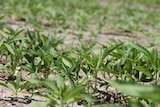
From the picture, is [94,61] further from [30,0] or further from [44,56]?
[30,0]

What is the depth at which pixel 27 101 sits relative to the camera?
183 centimetres

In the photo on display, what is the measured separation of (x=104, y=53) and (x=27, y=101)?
52cm

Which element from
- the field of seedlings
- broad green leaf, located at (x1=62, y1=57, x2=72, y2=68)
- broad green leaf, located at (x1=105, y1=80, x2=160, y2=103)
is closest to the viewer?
broad green leaf, located at (x1=105, y1=80, x2=160, y2=103)

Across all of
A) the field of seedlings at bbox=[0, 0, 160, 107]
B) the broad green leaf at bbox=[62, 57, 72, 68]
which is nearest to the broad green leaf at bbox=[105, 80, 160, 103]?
the field of seedlings at bbox=[0, 0, 160, 107]

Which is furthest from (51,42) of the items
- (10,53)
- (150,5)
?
(150,5)

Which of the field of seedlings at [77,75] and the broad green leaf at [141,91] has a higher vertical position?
the field of seedlings at [77,75]

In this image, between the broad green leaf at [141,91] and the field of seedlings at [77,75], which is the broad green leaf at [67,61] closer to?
the field of seedlings at [77,75]

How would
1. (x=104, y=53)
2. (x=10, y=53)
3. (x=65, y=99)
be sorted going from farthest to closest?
(x=10, y=53), (x=104, y=53), (x=65, y=99)

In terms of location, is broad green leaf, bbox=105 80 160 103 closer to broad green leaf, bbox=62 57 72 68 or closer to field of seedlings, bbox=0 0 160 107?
field of seedlings, bbox=0 0 160 107

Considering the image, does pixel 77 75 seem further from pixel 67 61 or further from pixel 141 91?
pixel 141 91

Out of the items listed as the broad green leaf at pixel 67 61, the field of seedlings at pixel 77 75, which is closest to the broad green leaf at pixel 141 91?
the field of seedlings at pixel 77 75

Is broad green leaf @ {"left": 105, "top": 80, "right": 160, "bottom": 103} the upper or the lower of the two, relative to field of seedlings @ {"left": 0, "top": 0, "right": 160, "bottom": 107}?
lower

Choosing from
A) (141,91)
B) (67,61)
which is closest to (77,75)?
(67,61)

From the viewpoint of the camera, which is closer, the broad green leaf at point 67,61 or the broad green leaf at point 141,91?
the broad green leaf at point 141,91
